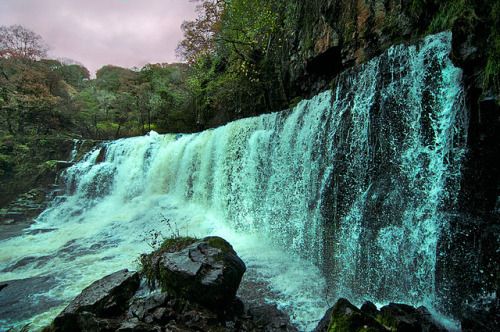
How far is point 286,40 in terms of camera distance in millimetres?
10000

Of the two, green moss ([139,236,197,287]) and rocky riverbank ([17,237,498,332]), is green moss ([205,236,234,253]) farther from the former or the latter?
green moss ([139,236,197,287])

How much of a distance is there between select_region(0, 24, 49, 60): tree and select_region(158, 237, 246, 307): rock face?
25.7 m

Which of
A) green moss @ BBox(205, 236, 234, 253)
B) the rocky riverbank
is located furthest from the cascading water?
green moss @ BBox(205, 236, 234, 253)

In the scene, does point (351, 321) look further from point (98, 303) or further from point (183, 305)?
point (98, 303)

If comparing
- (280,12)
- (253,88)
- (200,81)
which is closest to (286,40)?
(280,12)

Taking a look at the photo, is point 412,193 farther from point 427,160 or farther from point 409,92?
point 409,92

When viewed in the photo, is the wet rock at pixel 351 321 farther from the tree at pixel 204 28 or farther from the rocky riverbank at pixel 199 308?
the tree at pixel 204 28

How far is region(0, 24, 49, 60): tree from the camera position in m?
19.4

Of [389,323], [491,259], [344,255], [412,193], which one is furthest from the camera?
[344,255]

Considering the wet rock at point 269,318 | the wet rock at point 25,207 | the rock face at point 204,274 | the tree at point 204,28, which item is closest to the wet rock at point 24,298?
the rock face at point 204,274

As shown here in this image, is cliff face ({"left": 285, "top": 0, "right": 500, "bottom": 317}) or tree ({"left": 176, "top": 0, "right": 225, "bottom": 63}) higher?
tree ({"left": 176, "top": 0, "right": 225, "bottom": 63})

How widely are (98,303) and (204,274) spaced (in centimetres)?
169

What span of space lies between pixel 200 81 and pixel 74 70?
2548 centimetres

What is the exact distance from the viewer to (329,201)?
17.6 feet
